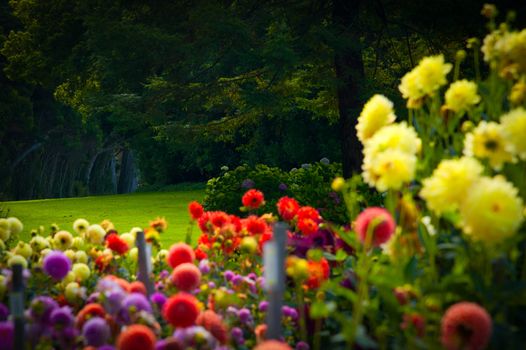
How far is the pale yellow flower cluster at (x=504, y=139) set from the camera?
91.2 inches

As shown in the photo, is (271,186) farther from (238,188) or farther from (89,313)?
(89,313)

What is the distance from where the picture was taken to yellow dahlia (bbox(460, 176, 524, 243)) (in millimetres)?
2076

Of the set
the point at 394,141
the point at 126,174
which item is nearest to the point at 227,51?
the point at 394,141

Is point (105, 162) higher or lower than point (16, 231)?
higher

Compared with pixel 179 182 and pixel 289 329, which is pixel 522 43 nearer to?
pixel 289 329

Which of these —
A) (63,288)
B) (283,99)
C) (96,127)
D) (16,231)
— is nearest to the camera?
(63,288)

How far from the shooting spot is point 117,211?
15.6 m

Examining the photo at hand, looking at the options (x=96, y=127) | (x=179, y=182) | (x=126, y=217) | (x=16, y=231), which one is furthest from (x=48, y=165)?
(x=16, y=231)

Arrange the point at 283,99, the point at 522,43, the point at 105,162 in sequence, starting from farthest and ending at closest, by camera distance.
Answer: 1. the point at 105,162
2. the point at 283,99
3. the point at 522,43

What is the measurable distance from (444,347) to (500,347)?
23 cm

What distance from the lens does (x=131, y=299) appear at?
2523 mm

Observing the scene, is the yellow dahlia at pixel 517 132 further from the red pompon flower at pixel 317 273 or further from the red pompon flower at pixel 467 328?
the red pompon flower at pixel 317 273

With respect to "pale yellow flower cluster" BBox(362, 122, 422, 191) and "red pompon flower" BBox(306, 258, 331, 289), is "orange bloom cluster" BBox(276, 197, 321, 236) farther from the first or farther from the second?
"pale yellow flower cluster" BBox(362, 122, 422, 191)

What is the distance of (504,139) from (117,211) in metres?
13.8
